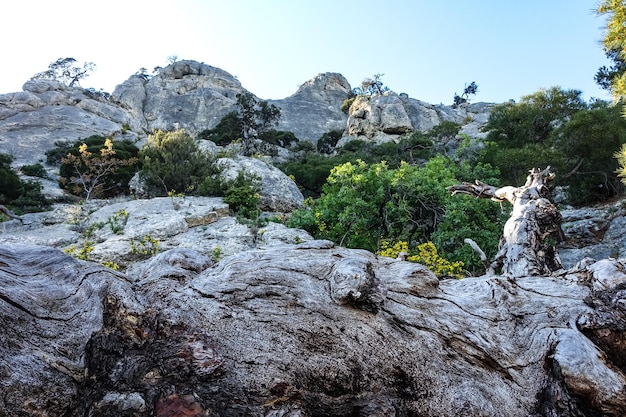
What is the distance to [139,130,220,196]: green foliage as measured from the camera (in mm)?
12312

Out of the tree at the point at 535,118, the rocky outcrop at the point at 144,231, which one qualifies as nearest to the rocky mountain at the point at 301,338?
the rocky outcrop at the point at 144,231

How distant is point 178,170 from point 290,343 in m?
11.2

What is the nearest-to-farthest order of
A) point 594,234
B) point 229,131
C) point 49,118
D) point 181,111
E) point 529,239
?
point 529,239, point 594,234, point 49,118, point 229,131, point 181,111

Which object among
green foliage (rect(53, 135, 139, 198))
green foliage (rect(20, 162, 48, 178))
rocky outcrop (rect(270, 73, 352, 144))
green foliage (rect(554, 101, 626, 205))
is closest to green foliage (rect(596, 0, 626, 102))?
green foliage (rect(554, 101, 626, 205))

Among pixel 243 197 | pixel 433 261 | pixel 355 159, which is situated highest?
pixel 355 159

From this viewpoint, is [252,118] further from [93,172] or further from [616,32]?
[616,32]

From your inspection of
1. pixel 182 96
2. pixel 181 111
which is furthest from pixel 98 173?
pixel 182 96

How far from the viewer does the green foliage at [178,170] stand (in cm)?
1231

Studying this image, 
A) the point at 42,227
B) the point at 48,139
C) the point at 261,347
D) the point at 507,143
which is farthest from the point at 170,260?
the point at 48,139

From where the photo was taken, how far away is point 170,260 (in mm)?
3303

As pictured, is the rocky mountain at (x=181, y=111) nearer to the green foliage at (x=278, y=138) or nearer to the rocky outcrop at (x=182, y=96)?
the rocky outcrop at (x=182, y=96)

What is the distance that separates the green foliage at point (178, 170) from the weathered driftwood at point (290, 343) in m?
8.66

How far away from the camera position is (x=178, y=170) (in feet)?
42.2

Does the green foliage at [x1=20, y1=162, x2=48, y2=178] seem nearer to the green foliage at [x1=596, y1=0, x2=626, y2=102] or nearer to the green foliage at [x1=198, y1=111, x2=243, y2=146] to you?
the green foliage at [x1=198, y1=111, x2=243, y2=146]
